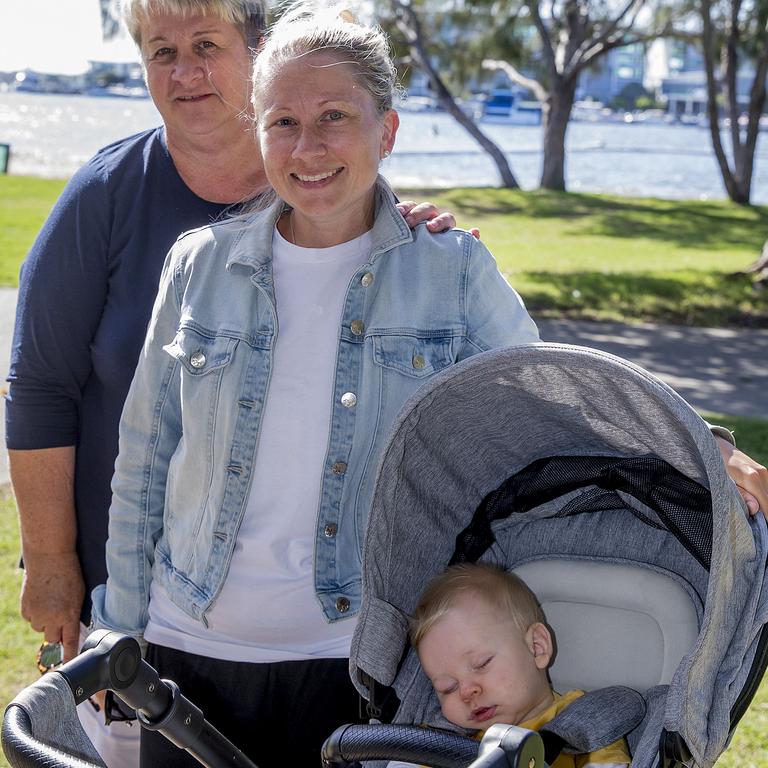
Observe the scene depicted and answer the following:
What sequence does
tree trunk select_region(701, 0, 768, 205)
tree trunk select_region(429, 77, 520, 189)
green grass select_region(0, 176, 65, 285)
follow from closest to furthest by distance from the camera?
1. green grass select_region(0, 176, 65, 285)
2. tree trunk select_region(701, 0, 768, 205)
3. tree trunk select_region(429, 77, 520, 189)

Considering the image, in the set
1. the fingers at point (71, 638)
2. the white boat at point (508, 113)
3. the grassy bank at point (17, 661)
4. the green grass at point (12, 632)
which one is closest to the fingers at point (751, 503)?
the grassy bank at point (17, 661)

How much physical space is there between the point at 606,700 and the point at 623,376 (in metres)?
0.68

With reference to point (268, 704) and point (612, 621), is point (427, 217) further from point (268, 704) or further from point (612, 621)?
point (268, 704)

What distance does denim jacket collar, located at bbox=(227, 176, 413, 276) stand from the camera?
2.18 metres

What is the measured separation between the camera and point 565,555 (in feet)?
7.86

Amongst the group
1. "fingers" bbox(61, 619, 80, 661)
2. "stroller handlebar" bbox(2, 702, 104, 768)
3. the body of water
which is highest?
"stroller handlebar" bbox(2, 702, 104, 768)

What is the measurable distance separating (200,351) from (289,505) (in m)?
0.36

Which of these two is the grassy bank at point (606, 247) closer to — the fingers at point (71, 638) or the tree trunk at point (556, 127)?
the tree trunk at point (556, 127)

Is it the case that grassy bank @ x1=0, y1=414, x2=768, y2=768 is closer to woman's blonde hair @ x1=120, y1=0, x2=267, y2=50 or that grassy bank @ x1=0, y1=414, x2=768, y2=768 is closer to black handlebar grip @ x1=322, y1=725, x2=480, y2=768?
black handlebar grip @ x1=322, y1=725, x2=480, y2=768

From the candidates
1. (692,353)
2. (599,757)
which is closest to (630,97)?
(692,353)

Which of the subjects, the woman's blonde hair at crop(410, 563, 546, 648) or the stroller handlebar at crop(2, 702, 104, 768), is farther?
the woman's blonde hair at crop(410, 563, 546, 648)

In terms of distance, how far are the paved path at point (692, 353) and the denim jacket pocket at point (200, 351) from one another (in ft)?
15.7

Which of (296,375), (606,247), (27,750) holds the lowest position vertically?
(606,247)

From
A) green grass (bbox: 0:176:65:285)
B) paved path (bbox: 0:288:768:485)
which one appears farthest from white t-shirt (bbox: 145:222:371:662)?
green grass (bbox: 0:176:65:285)
